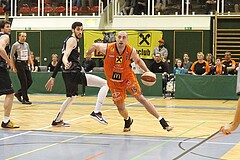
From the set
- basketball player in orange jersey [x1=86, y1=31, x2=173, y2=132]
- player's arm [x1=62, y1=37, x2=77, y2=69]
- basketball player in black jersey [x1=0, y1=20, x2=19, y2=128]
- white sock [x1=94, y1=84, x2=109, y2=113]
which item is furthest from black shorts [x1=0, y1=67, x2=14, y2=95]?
basketball player in orange jersey [x1=86, y1=31, x2=173, y2=132]

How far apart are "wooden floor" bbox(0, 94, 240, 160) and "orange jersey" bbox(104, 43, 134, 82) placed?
1.12 meters

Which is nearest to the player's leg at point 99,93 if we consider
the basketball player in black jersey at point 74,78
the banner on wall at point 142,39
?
the basketball player in black jersey at point 74,78

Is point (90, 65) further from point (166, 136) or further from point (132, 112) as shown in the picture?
point (166, 136)

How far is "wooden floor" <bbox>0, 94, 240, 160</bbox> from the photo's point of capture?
10.5m

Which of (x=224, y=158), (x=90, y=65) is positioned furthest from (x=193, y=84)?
(x=224, y=158)

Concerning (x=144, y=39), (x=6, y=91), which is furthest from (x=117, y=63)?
(x=144, y=39)

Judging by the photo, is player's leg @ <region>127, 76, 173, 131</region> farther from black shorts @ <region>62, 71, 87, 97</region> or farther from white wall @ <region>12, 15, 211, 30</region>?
white wall @ <region>12, 15, 211, 30</region>

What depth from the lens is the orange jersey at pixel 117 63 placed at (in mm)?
10320

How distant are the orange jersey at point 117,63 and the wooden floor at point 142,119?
3.66 feet

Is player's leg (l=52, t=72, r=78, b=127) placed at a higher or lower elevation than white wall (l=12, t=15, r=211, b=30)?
lower

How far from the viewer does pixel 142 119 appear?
12.9m

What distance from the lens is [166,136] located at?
9.92 m

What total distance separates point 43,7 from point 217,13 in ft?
32.0

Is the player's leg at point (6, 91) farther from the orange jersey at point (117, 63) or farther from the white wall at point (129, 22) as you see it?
the white wall at point (129, 22)
